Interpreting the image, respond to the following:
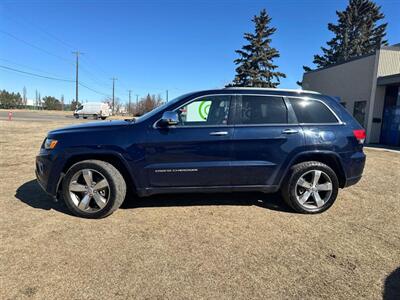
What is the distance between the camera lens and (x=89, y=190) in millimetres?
4242

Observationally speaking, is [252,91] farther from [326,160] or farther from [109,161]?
[109,161]

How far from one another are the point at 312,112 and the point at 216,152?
163 centimetres

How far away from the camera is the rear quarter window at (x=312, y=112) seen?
4.64 metres

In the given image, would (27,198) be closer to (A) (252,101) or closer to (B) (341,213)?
(A) (252,101)

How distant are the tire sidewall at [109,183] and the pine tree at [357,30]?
47806mm

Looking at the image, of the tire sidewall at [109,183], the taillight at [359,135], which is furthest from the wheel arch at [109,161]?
the taillight at [359,135]

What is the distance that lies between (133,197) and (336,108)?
11.8 ft

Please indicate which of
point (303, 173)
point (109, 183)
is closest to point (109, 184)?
point (109, 183)

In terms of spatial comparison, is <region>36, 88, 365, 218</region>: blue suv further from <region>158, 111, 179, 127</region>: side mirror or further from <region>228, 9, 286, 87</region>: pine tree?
<region>228, 9, 286, 87</region>: pine tree

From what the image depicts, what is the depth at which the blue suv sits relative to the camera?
167 inches

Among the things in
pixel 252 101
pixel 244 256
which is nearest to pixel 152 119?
pixel 252 101

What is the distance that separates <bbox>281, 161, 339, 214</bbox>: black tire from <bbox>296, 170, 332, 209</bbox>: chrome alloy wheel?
28 millimetres

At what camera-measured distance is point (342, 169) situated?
4680mm

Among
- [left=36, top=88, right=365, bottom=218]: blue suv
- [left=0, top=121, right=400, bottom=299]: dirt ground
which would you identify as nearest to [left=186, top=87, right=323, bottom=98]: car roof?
[left=36, top=88, right=365, bottom=218]: blue suv
